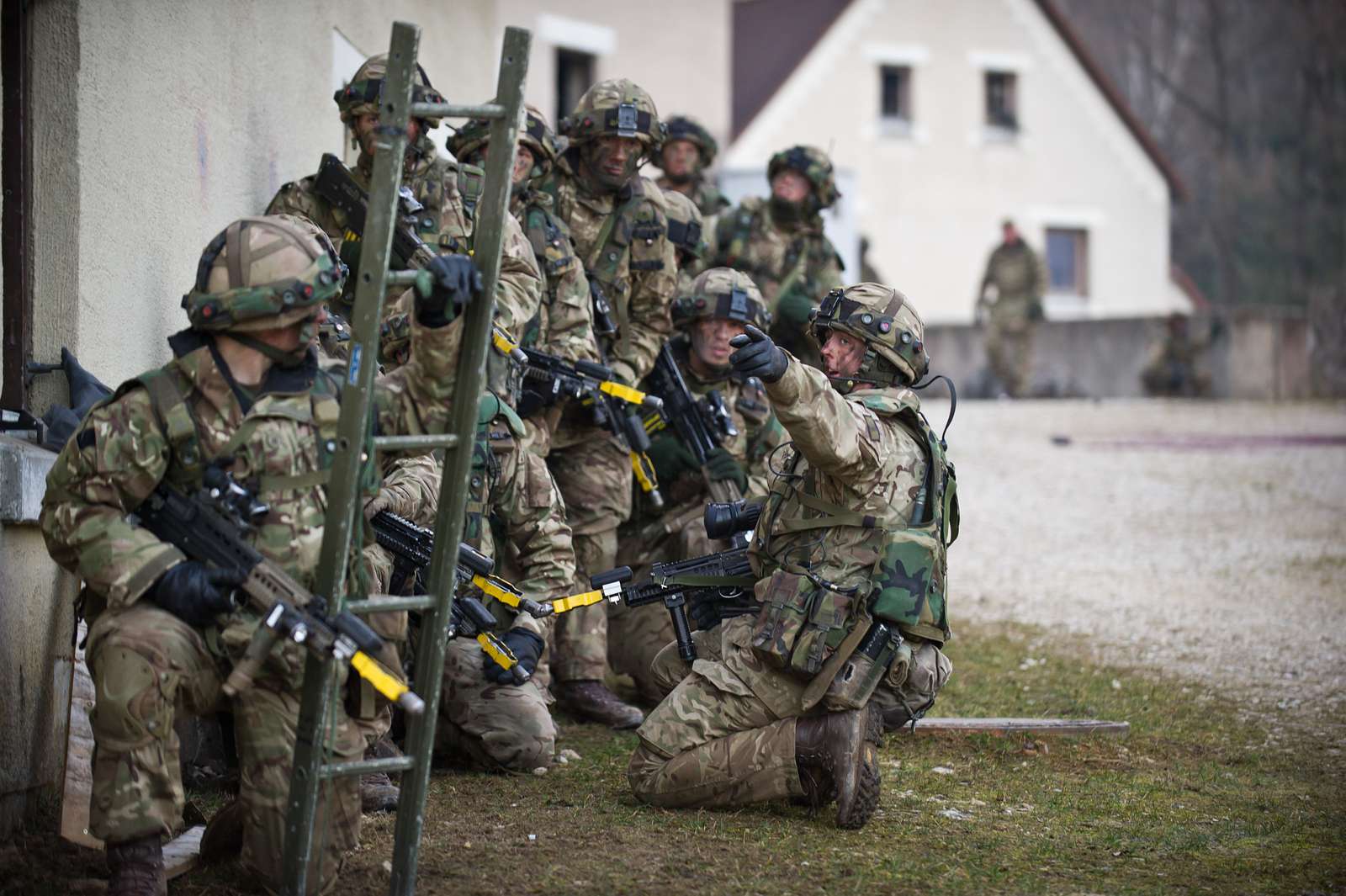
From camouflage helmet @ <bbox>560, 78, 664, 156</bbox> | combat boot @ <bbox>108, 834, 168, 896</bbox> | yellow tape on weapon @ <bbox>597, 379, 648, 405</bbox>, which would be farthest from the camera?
camouflage helmet @ <bbox>560, 78, 664, 156</bbox>

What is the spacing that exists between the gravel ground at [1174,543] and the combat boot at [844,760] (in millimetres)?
2633

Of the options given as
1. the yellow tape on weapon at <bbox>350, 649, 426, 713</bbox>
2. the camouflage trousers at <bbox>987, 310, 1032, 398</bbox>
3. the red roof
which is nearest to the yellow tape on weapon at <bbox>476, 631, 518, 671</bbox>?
the yellow tape on weapon at <bbox>350, 649, 426, 713</bbox>

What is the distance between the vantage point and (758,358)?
4438 mm

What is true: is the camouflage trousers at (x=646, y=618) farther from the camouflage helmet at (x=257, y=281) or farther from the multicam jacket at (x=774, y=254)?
the camouflage helmet at (x=257, y=281)

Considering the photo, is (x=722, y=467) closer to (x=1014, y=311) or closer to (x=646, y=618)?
(x=646, y=618)

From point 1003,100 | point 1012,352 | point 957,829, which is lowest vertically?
point 957,829

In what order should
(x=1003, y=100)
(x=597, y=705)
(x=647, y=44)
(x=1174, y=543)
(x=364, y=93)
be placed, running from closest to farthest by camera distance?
(x=364, y=93)
(x=597, y=705)
(x=1174, y=543)
(x=647, y=44)
(x=1003, y=100)

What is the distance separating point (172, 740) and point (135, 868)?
0.31m

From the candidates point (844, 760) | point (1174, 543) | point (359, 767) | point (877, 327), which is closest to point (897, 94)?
point (1174, 543)

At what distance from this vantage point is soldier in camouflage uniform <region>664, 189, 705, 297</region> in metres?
7.57

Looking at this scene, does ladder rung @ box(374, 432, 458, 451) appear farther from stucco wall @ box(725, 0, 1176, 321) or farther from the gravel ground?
stucco wall @ box(725, 0, 1176, 321)

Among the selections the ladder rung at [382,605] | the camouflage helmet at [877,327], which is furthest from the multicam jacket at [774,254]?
the ladder rung at [382,605]

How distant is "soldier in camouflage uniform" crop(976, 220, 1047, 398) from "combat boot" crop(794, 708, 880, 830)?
16503 mm

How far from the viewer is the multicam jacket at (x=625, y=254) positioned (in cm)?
730
